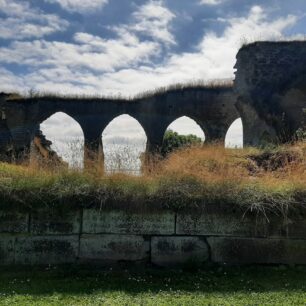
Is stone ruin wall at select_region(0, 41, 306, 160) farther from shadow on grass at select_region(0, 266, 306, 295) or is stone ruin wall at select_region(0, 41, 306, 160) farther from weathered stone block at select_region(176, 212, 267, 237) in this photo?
shadow on grass at select_region(0, 266, 306, 295)

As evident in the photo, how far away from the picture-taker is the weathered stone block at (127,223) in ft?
17.2

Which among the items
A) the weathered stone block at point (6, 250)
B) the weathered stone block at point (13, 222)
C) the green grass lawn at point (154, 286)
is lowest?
the green grass lawn at point (154, 286)

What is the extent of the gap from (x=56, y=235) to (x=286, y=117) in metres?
13.2

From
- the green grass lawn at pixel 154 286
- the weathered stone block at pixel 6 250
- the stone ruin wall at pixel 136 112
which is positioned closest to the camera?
the green grass lawn at pixel 154 286

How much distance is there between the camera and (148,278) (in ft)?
15.4

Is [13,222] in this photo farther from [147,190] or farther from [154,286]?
[154,286]

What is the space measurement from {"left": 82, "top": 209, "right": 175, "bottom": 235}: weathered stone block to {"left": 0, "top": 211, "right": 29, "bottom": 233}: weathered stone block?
706 mm

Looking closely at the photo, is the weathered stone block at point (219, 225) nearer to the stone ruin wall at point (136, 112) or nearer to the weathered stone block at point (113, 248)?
the weathered stone block at point (113, 248)

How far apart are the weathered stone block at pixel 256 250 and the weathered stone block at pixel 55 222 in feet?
5.28

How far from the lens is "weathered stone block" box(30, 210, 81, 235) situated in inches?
207

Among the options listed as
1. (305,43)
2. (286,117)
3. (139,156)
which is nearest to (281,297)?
(139,156)

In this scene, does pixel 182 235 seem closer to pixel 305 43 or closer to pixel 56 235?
pixel 56 235

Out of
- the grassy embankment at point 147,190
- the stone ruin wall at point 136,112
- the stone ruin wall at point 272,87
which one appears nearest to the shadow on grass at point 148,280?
the grassy embankment at point 147,190

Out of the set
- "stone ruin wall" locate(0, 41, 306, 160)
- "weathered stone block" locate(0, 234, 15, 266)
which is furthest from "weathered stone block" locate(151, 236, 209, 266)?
"stone ruin wall" locate(0, 41, 306, 160)
